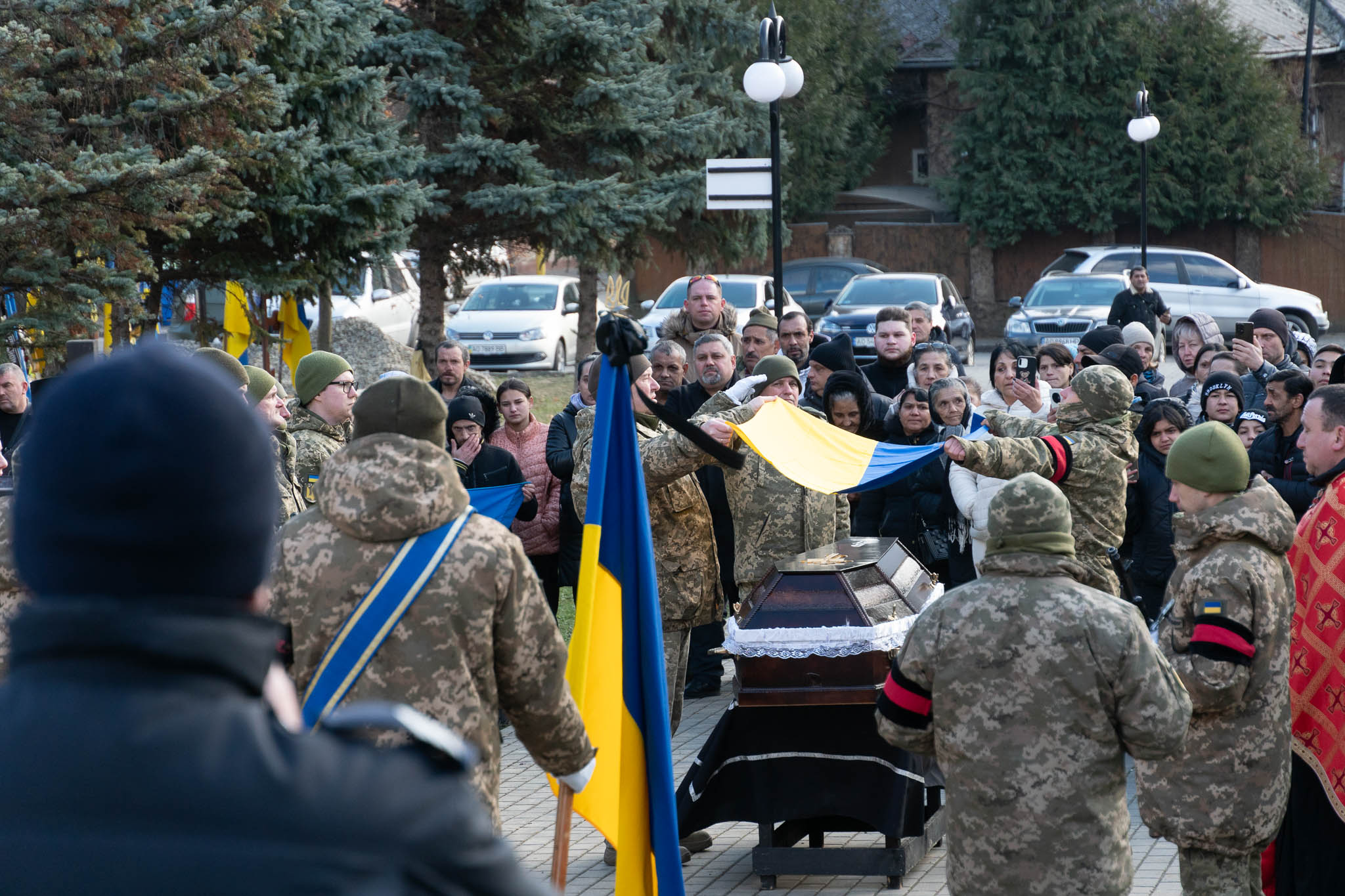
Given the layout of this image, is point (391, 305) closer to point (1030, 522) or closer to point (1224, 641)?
point (1224, 641)

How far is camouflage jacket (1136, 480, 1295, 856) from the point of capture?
15.3ft

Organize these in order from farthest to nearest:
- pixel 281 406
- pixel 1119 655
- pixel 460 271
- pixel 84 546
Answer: pixel 460 271 < pixel 281 406 < pixel 1119 655 < pixel 84 546

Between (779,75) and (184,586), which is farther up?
(779,75)

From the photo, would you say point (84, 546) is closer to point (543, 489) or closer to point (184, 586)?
point (184, 586)

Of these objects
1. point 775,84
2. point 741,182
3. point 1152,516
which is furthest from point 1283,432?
point 775,84

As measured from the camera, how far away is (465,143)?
63.8ft

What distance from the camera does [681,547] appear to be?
714cm

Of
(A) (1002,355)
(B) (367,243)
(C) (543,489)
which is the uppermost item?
(B) (367,243)

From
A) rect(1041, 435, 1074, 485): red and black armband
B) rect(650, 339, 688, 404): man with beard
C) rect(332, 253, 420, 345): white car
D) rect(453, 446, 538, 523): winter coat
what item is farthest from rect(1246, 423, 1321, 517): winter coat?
rect(332, 253, 420, 345): white car

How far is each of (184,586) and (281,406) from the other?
589cm

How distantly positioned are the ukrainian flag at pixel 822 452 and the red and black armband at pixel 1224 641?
1935mm

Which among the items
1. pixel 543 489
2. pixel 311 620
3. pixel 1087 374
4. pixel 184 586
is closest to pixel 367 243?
pixel 543 489

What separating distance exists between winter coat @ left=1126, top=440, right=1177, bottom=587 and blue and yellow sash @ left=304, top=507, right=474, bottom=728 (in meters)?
5.37

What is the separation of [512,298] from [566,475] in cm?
1829
